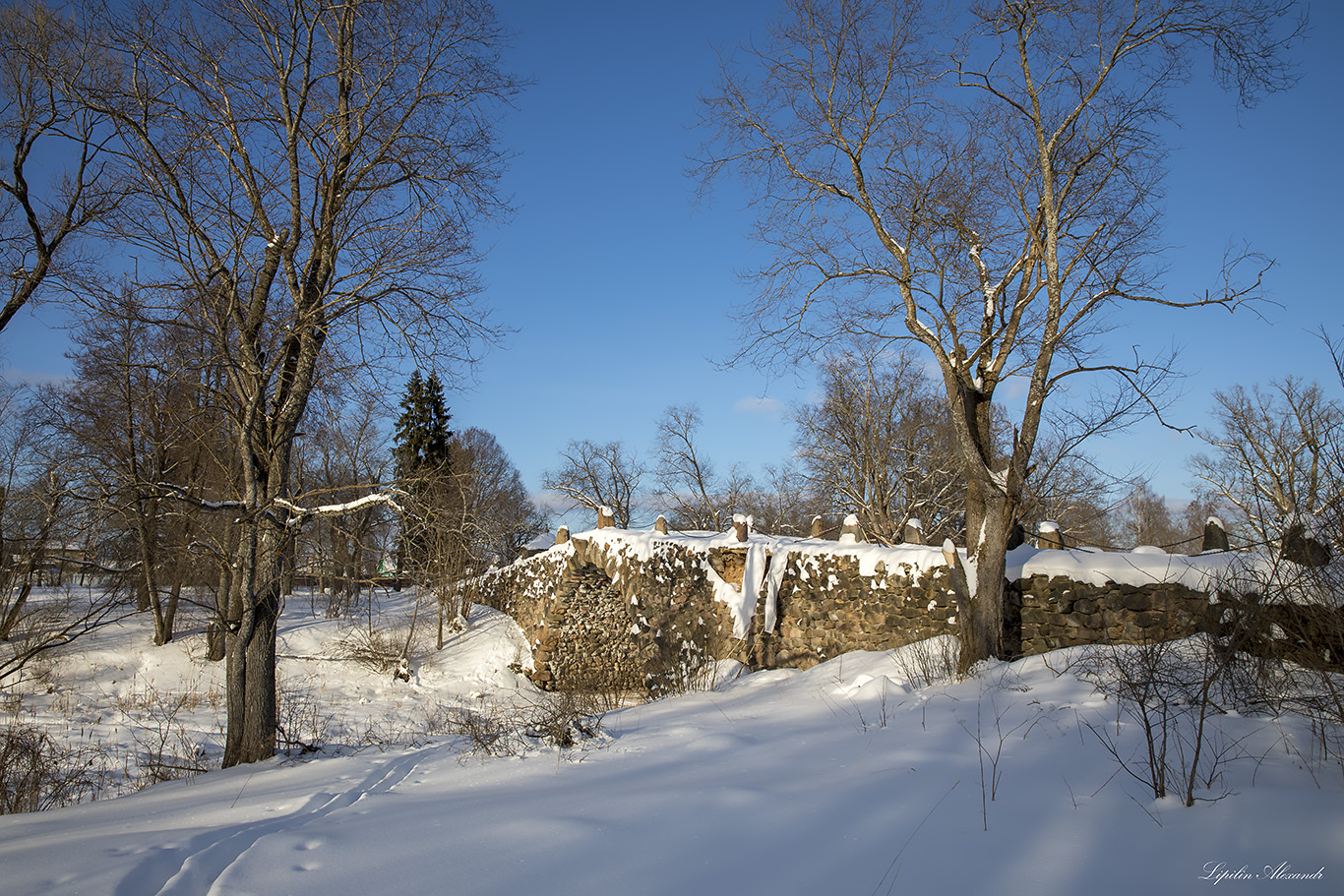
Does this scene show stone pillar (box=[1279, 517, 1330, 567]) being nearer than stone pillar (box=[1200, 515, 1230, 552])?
Yes

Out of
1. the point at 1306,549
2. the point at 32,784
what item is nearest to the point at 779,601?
the point at 1306,549

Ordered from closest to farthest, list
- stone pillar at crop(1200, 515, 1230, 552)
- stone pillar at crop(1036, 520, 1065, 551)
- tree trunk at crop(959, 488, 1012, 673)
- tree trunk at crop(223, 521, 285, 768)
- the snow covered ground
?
the snow covered ground < tree trunk at crop(223, 521, 285, 768) < tree trunk at crop(959, 488, 1012, 673) < stone pillar at crop(1200, 515, 1230, 552) < stone pillar at crop(1036, 520, 1065, 551)

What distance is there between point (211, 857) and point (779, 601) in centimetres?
989

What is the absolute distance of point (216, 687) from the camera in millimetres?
13625

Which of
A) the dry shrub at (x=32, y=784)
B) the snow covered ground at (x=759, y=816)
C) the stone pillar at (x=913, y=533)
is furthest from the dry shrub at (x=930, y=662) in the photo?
the dry shrub at (x=32, y=784)

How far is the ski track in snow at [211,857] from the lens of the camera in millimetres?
2617

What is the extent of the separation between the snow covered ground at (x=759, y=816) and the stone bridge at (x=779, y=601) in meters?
1.41

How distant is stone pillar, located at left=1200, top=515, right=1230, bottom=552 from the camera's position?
8.01 meters

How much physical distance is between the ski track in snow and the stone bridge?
518 cm

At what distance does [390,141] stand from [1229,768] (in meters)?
8.16

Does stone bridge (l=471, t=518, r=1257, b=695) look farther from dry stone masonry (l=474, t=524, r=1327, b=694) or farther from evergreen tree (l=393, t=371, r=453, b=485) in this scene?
evergreen tree (l=393, t=371, r=453, b=485)

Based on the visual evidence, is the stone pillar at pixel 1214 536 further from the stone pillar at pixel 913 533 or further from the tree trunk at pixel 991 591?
the stone pillar at pixel 913 533

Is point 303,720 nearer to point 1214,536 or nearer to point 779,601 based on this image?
point 779,601

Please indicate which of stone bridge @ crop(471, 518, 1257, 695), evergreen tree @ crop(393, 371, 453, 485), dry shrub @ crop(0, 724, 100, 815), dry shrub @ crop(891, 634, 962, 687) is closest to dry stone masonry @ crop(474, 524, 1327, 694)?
stone bridge @ crop(471, 518, 1257, 695)
